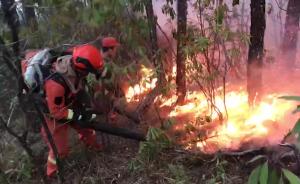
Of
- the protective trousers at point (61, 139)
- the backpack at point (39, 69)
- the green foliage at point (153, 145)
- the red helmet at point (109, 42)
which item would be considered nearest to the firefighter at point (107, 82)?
the red helmet at point (109, 42)

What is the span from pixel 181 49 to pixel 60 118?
178 cm

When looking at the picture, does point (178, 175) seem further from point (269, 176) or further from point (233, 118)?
point (269, 176)

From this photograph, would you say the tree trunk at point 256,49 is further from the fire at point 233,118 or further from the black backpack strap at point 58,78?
the black backpack strap at point 58,78

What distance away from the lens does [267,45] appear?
8.88 m

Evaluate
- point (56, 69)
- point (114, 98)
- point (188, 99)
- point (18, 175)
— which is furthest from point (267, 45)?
point (18, 175)

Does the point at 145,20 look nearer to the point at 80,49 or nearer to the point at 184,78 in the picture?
the point at 80,49

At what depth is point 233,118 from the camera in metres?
6.09

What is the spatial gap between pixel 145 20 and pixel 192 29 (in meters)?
0.81

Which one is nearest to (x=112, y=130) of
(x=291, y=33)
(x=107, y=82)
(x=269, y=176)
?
(x=107, y=82)

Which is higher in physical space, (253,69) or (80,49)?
(80,49)

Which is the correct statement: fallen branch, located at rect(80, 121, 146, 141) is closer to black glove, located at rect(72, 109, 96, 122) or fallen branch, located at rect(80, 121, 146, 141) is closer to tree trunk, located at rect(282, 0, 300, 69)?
black glove, located at rect(72, 109, 96, 122)

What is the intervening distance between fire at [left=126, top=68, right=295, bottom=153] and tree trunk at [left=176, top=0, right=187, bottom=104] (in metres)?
0.16

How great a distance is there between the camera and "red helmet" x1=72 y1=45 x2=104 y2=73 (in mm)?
4535

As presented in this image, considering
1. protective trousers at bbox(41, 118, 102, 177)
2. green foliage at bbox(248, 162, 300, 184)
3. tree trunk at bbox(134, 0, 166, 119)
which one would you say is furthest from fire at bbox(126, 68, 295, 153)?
green foliage at bbox(248, 162, 300, 184)
